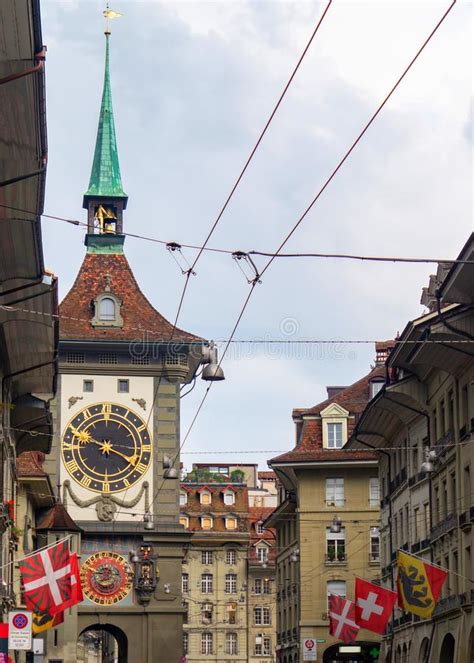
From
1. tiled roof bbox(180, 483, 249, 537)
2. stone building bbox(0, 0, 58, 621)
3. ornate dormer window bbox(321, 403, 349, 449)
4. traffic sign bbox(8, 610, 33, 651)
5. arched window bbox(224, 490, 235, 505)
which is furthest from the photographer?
arched window bbox(224, 490, 235, 505)

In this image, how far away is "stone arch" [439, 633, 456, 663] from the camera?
42.5 m

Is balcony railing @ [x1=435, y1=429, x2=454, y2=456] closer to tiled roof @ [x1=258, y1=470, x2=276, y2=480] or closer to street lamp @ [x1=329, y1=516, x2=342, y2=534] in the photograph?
street lamp @ [x1=329, y1=516, x2=342, y2=534]

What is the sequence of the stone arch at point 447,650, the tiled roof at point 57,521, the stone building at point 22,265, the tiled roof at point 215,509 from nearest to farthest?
the stone building at point 22,265 → the stone arch at point 447,650 → the tiled roof at point 57,521 → the tiled roof at point 215,509

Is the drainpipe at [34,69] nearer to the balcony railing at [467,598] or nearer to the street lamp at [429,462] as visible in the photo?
the street lamp at [429,462]

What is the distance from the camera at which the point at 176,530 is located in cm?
6538

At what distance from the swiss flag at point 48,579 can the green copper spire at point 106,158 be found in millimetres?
37488

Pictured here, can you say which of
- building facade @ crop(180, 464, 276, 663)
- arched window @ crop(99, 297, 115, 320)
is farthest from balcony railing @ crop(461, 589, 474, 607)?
building facade @ crop(180, 464, 276, 663)

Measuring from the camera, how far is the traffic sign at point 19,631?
29.7 metres

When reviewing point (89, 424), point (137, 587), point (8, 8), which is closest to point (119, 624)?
point (137, 587)

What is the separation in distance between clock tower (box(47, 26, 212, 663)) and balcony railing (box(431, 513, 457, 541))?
20.5m

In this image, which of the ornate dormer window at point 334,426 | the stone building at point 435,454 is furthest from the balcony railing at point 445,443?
the ornate dormer window at point 334,426

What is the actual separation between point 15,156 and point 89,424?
141ft

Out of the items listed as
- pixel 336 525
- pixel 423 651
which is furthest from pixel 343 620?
pixel 336 525

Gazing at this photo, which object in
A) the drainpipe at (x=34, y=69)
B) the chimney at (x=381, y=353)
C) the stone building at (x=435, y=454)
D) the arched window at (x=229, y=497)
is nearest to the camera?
the drainpipe at (x=34, y=69)
